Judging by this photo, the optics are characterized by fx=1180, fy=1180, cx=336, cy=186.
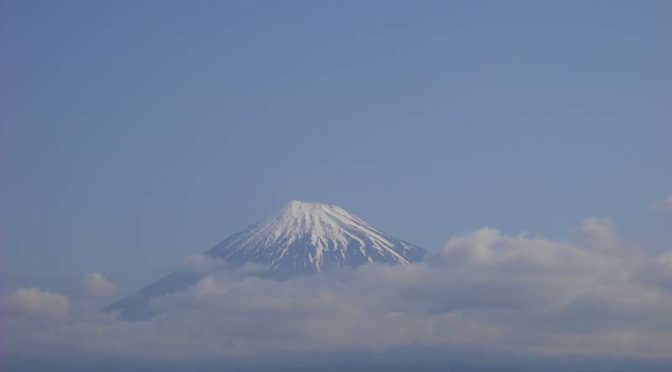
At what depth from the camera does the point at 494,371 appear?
650 feet

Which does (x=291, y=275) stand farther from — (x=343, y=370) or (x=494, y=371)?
(x=494, y=371)

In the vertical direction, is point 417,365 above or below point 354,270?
below

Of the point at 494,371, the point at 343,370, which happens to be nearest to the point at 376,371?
the point at 343,370

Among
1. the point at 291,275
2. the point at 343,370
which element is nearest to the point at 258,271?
the point at 291,275

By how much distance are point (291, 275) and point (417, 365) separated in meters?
26.2

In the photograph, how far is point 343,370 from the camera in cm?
19962

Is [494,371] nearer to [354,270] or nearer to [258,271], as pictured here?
[354,270]

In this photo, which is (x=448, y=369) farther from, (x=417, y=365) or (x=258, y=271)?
(x=258, y=271)

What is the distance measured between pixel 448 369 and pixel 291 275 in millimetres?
30624

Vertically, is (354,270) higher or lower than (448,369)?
higher

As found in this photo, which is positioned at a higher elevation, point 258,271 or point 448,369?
point 258,271

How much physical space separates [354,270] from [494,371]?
28942 millimetres

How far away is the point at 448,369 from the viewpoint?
644 ft

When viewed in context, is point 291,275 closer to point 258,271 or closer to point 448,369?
point 258,271
